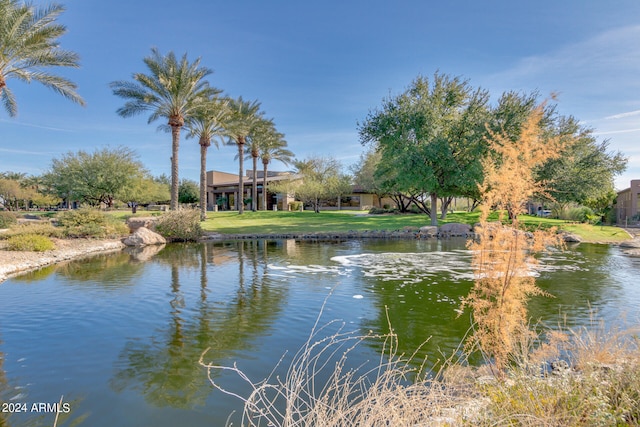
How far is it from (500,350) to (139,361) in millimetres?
5488

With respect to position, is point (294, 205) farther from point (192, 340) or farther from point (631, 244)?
point (192, 340)

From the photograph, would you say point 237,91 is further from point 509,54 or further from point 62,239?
point 509,54

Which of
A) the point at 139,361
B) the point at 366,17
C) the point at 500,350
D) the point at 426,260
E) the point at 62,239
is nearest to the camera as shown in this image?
the point at 500,350

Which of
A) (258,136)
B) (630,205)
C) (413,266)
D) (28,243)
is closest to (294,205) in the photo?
(258,136)

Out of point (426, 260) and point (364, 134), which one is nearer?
point (426, 260)

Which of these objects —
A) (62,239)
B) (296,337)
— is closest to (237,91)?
(62,239)

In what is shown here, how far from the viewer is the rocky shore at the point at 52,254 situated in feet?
43.4

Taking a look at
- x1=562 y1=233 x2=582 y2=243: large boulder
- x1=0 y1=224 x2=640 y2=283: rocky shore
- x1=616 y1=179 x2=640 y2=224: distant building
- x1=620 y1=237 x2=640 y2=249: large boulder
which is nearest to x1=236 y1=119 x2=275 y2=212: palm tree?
x1=0 y1=224 x2=640 y2=283: rocky shore

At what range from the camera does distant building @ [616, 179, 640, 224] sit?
36375mm

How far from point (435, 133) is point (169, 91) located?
21150 mm

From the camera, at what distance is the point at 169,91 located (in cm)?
2722

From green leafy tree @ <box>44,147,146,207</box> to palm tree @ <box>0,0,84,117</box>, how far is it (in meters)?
21.6

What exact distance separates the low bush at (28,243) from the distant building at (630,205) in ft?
152

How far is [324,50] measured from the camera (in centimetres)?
2317
